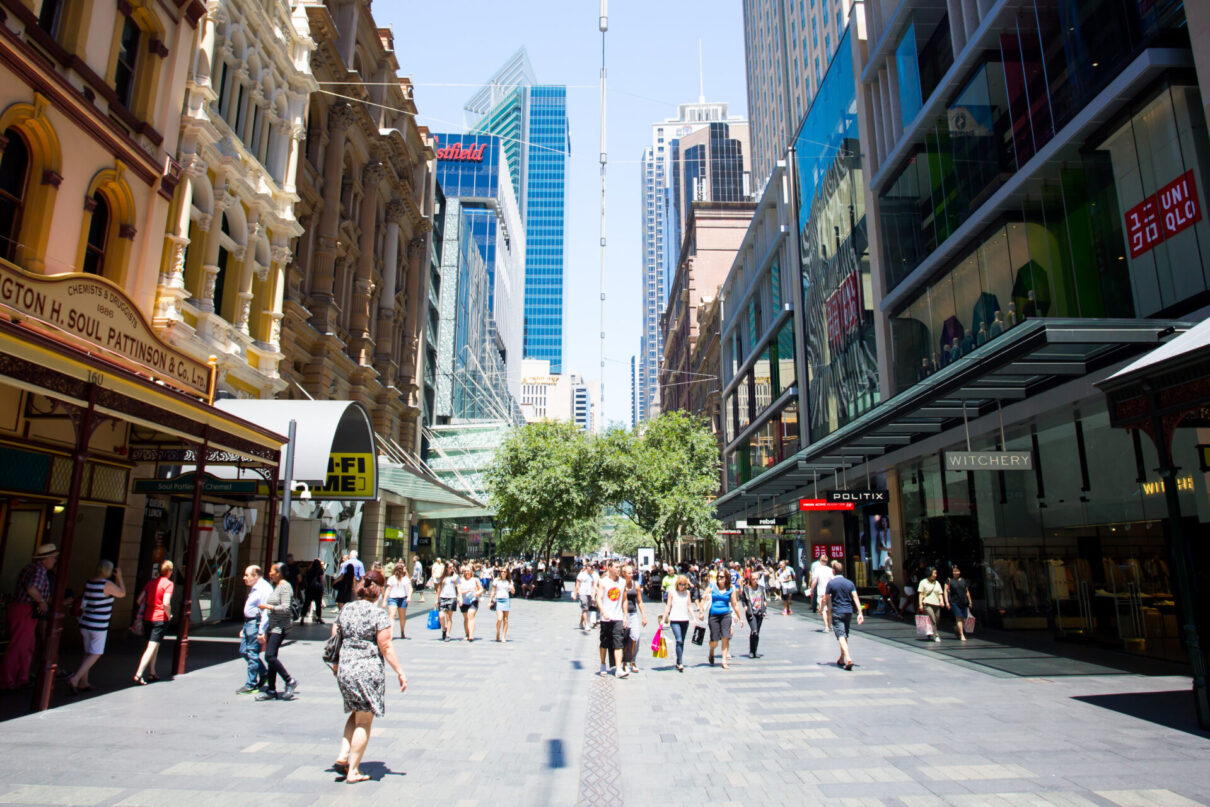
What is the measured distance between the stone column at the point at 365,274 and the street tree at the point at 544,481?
8.60m

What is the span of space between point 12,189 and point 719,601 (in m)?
14.2

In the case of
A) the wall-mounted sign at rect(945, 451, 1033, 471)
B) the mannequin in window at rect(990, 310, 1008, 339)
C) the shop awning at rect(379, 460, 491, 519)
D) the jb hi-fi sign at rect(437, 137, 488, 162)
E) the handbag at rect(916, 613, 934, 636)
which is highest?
the jb hi-fi sign at rect(437, 137, 488, 162)

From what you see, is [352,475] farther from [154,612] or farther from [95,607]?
[95,607]

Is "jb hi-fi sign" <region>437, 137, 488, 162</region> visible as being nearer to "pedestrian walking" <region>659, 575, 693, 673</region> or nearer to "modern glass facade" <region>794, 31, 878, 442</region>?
"modern glass facade" <region>794, 31, 878, 442</region>

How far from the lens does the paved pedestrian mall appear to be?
20.7 ft

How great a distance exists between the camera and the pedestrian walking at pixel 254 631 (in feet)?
33.5

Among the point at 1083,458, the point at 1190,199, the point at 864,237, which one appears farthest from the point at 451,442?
the point at 1190,199

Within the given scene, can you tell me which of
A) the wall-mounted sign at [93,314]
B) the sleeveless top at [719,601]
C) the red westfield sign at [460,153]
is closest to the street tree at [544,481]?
the sleeveless top at [719,601]

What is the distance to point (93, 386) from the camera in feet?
31.0

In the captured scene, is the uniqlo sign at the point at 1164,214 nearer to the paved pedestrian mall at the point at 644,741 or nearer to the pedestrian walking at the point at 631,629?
the paved pedestrian mall at the point at 644,741

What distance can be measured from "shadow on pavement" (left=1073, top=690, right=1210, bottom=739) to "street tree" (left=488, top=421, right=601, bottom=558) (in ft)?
84.6

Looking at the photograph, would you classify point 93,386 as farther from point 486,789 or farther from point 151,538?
point 151,538

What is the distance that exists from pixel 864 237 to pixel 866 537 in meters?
11.7

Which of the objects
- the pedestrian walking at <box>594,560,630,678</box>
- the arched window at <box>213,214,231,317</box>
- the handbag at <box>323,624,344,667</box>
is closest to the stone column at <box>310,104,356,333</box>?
the arched window at <box>213,214,231,317</box>
